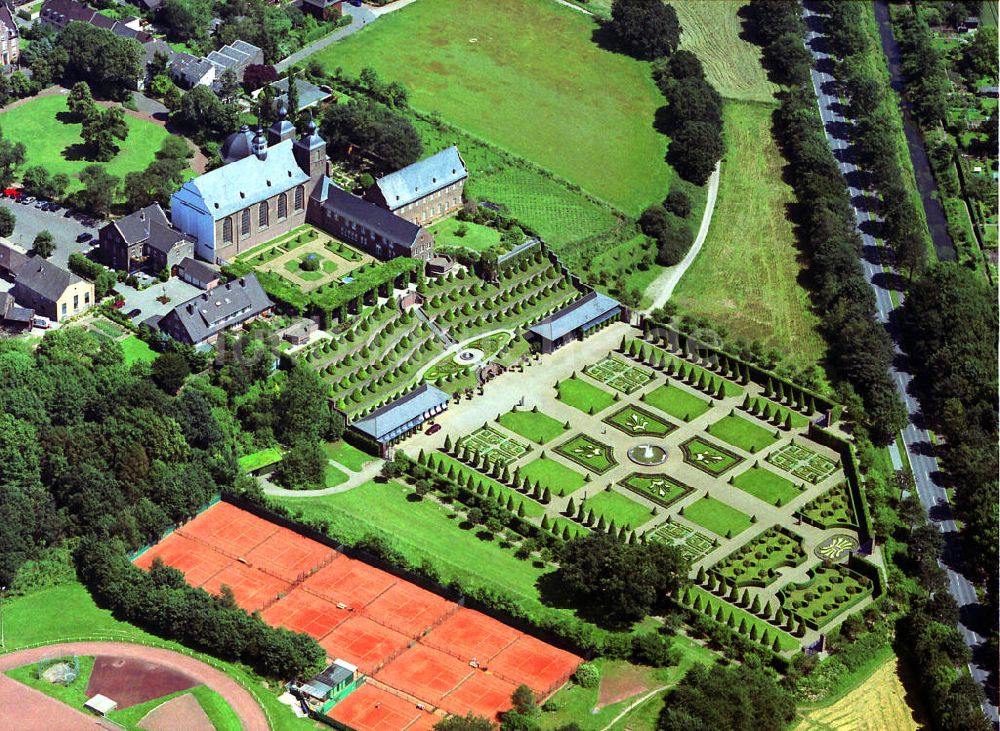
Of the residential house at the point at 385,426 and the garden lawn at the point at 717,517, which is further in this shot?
the residential house at the point at 385,426

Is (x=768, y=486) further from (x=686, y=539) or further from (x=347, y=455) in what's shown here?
(x=347, y=455)

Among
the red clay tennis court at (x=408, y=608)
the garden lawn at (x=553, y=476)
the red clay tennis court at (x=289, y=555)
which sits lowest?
the red clay tennis court at (x=289, y=555)

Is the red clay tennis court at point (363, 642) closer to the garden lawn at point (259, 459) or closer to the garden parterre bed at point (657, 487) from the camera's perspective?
the garden lawn at point (259, 459)

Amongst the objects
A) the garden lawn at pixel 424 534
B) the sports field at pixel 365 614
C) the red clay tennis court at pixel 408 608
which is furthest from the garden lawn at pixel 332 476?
the red clay tennis court at pixel 408 608

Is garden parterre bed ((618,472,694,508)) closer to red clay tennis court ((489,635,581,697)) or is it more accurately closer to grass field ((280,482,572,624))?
grass field ((280,482,572,624))

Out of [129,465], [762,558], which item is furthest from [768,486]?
[129,465]

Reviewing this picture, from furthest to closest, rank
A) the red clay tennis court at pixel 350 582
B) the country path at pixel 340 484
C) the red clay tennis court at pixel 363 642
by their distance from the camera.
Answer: the country path at pixel 340 484 → the red clay tennis court at pixel 350 582 → the red clay tennis court at pixel 363 642

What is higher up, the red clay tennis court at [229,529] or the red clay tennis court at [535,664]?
the red clay tennis court at [535,664]

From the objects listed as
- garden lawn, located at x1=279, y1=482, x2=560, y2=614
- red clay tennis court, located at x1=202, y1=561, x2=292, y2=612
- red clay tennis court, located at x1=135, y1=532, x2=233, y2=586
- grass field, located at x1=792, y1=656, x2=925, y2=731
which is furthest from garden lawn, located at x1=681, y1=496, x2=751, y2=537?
red clay tennis court, located at x1=135, y1=532, x2=233, y2=586

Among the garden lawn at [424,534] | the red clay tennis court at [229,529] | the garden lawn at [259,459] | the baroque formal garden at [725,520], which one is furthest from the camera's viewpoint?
the garden lawn at [259,459]
